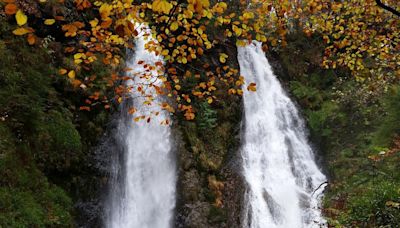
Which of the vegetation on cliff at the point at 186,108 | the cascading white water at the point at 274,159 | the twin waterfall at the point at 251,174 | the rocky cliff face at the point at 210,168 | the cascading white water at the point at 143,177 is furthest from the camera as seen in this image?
the cascading white water at the point at 274,159

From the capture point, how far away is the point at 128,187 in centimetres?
952

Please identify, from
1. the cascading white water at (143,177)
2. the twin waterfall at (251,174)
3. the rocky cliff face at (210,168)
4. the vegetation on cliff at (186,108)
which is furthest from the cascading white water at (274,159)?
the cascading white water at (143,177)

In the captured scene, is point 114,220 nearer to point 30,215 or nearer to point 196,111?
point 30,215

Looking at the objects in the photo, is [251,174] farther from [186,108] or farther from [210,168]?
[186,108]

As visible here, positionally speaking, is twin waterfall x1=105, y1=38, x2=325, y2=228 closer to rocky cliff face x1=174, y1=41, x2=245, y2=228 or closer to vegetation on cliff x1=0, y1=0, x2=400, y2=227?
rocky cliff face x1=174, y1=41, x2=245, y2=228

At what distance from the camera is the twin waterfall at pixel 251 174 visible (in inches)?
369

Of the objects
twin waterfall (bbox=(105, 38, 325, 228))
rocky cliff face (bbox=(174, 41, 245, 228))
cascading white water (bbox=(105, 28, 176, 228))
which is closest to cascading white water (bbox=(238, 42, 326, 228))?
twin waterfall (bbox=(105, 38, 325, 228))

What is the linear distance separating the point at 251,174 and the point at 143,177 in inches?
145

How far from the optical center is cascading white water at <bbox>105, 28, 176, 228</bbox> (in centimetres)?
913

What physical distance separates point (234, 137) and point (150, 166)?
363 centimetres

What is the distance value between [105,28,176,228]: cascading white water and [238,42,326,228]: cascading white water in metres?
2.52

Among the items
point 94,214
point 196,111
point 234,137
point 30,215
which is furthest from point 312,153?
point 30,215

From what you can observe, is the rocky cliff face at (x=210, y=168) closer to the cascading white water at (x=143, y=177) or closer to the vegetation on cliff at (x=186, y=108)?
the vegetation on cliff at (x=186, y=108)

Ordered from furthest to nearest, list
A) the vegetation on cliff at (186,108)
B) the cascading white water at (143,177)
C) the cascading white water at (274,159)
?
the cascading white water at (274,159)
the cascading white water at (143,177)
the vegetation on cliff at (186,108)
